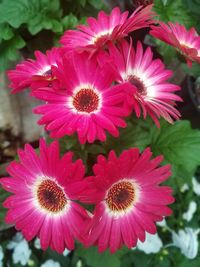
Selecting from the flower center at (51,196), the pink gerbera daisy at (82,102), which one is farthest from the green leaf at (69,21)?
the flower center at (51,196)

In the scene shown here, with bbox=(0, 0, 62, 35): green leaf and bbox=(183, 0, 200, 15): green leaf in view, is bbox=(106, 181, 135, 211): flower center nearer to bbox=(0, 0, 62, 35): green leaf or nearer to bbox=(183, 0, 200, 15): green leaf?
bbox=(0, 0, 62, 35): green leaf

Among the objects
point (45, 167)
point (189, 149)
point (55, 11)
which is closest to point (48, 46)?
point (55, 11)

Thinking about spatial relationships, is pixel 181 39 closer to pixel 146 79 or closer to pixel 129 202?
pixel 146 79

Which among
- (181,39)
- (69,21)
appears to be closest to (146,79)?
(181,39)

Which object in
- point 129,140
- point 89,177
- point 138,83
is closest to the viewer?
point 89,177

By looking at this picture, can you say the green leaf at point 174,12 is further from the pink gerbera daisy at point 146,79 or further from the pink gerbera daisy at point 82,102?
the pink gerbera daisy at point 82,102

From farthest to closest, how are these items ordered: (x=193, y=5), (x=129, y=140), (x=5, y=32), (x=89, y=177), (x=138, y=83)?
(x=193, y=5)
(x=5, y=32)
(x=129, y=140)
(x=138, y=83)
(x=89, y=177)

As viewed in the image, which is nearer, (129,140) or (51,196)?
(51,196)
